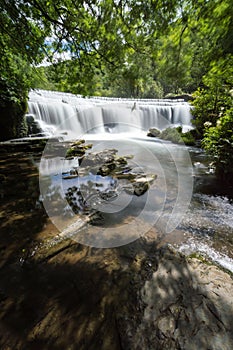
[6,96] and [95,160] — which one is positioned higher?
[6,96]

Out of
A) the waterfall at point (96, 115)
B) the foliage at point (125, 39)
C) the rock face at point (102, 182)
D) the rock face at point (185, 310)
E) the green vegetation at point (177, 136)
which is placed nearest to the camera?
the rock face at point (185, 310)

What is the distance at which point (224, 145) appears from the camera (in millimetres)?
3822

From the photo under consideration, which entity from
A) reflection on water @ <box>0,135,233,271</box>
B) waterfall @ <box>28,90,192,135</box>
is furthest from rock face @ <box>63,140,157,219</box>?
waterfall @ <box>28,90,192,135</box>

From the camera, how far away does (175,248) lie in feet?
6.97

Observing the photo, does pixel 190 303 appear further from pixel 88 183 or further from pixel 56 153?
pixel 56 153

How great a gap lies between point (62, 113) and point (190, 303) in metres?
15.1

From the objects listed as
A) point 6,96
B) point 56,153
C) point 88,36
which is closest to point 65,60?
point 88,36

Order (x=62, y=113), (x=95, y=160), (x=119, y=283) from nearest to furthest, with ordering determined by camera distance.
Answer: (x=119, y=283)
(x=95, y=160)
(x=62, y=113)

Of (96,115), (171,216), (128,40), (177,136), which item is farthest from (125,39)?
(96,115)

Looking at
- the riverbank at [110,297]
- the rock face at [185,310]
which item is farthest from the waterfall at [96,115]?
the rock face at [185,310]

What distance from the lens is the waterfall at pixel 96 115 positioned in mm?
13188

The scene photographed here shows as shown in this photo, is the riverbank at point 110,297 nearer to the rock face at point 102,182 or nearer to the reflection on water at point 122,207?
the reflection on water at point 122,207

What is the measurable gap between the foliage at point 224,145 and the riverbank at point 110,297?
2.85 meters

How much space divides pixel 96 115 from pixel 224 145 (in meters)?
14.5
